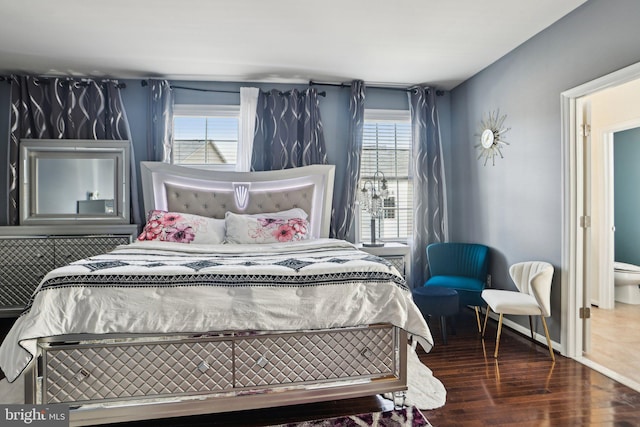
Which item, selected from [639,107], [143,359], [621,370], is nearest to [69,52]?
[143,359]

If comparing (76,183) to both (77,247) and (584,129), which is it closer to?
(77,247)

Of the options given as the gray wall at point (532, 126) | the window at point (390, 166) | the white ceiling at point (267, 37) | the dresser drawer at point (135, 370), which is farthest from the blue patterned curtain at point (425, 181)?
the dresser drawer at point (135, 370)

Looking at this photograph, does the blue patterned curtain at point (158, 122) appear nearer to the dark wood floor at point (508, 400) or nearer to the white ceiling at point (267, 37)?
the white ceiling at point (267, 37)

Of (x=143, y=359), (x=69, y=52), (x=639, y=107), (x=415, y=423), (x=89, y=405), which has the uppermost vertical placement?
(x=69, y=52)

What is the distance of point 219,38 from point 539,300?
337 cm

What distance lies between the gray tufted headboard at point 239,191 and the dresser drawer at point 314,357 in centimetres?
209

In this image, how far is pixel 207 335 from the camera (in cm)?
194

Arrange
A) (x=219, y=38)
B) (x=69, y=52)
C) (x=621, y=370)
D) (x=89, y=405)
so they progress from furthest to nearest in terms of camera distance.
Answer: (x=69, y=52)
(x=219, y=38)
(x=621, y=370)
(x=89, y=405)

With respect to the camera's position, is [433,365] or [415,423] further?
[433,365]

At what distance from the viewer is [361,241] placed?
4473 mm

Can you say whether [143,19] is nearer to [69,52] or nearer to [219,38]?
[219,38]

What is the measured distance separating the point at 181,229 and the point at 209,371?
166 cm

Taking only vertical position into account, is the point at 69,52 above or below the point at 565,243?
above

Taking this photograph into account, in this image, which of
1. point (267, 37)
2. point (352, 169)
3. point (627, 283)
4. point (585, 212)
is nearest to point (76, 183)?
point (267, 37)
